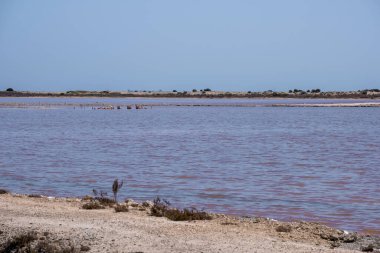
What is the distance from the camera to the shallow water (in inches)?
605

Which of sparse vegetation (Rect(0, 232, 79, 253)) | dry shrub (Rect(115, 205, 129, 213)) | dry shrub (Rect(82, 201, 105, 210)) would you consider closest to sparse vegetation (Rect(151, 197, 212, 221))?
dry shrub (Rect(115, 205, 129, 213))

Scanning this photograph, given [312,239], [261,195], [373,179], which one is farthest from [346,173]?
[312,239]

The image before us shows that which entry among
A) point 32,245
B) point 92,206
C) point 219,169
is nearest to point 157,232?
point 32,245

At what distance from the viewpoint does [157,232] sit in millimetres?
10648

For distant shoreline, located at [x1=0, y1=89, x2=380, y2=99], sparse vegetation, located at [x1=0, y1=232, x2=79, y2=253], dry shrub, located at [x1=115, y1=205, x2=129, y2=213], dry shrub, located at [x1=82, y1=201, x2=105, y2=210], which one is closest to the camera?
sparse vegetation, located at [x1=0, y1=232, x2=79, y2=253]

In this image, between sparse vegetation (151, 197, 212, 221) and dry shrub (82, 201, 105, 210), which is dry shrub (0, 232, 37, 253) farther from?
dry shrub (82, 201, 105, 210)

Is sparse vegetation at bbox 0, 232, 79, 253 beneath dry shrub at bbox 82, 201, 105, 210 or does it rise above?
above

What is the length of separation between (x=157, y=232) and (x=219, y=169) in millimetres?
11498

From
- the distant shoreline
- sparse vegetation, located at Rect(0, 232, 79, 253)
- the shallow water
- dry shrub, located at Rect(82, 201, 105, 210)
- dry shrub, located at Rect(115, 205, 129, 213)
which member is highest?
sparse vegetation, located at Rect(0, 232, 79, 253)

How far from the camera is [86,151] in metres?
28.2

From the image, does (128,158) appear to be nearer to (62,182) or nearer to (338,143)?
(62,182)

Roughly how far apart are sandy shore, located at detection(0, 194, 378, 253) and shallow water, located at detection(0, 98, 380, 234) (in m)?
2.03

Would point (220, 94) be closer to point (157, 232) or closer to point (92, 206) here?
point (92, 206)

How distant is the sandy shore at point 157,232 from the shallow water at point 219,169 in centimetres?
203
